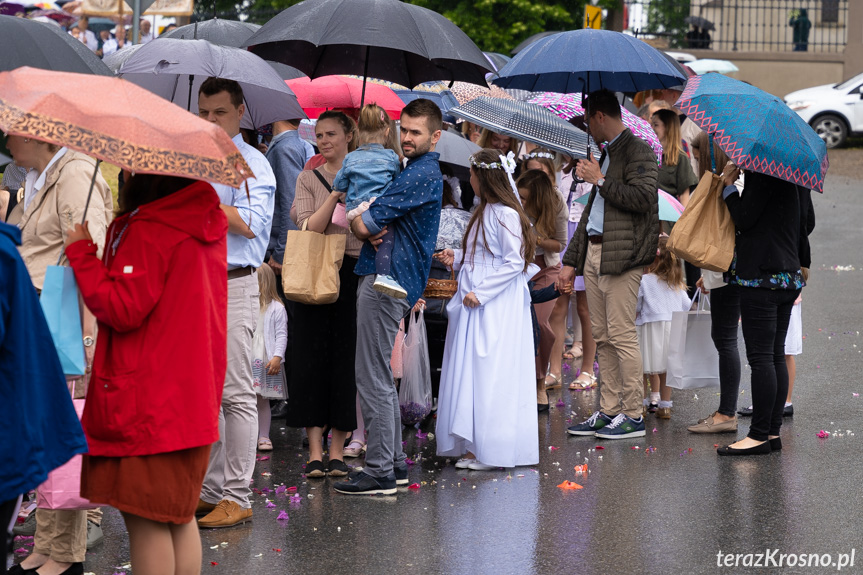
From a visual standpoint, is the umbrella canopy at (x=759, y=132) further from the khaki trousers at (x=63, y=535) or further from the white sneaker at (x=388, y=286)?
the khaki trousers at (x=63, y=535)

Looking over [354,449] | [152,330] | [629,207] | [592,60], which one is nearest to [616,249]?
[629,207]

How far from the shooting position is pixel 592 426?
7.73 m

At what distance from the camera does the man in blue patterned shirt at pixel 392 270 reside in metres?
6.19

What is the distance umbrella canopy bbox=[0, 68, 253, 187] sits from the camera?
3.49 m

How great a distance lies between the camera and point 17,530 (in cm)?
570

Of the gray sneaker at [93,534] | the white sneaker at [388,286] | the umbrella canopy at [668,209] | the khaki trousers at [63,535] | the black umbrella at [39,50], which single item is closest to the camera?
the khaki trousers at [63,535]

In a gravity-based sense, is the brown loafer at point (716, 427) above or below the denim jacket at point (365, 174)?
below

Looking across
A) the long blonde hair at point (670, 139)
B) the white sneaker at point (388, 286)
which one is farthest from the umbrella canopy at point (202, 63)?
the long blonde hair at point (670, 139)

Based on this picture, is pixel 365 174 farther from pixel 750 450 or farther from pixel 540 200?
pixel 750 450

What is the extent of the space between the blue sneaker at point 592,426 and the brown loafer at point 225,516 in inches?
110

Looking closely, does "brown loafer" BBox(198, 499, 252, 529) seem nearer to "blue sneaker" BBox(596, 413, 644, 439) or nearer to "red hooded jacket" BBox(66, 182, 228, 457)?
"red hooded jacket" BBox(66, 182, 228, 457)

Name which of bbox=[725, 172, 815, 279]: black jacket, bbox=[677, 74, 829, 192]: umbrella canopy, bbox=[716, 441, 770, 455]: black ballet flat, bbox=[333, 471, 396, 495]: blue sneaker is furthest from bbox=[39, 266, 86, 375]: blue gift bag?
bbox=[716, 441, 770, 455]: black ballet flat

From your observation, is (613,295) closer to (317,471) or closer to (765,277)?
(765,277)

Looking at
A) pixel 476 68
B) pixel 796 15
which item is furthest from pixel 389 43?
pixel 796 15
